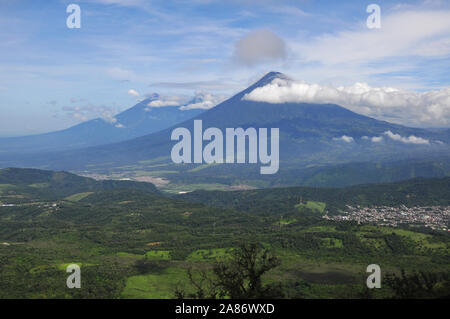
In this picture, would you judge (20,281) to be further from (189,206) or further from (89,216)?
(189,206)

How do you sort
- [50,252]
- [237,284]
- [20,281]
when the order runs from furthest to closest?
[50,252] → [20,281] → [237,284]

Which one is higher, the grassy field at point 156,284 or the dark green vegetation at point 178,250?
the dark green vegetation at point 178,250

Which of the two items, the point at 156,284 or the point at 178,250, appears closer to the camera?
the point at 156,284

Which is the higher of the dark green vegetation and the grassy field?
the dark green vegetation

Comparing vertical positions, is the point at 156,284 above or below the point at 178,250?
below

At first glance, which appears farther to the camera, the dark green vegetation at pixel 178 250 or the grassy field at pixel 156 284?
the dark green vegetation at pixel 178 250

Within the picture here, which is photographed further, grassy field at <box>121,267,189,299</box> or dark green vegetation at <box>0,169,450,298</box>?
dark green vegetation at <box>0,169,450,298</box>
